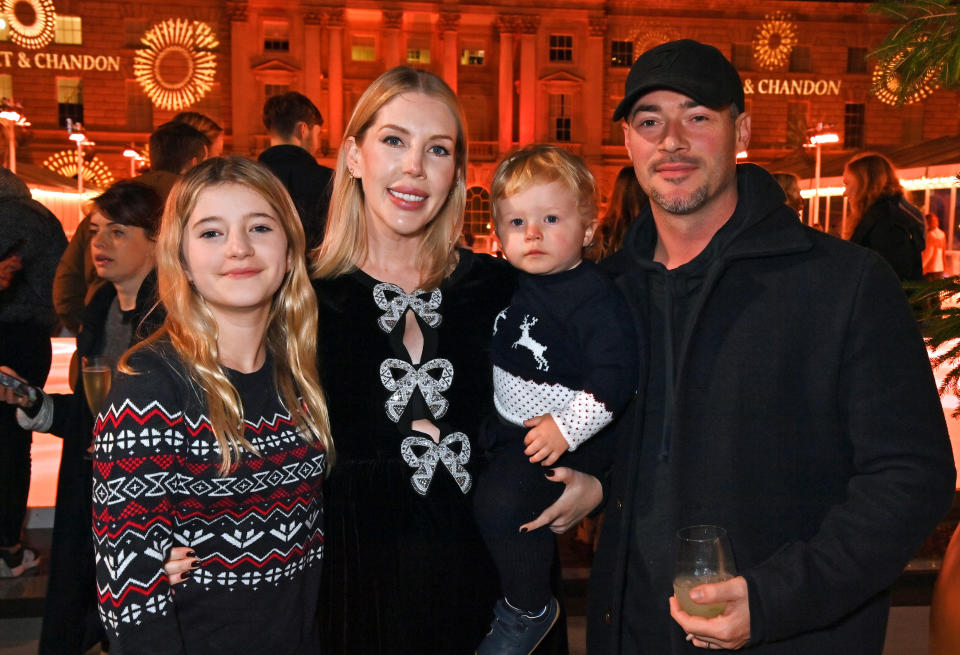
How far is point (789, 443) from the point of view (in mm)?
1922

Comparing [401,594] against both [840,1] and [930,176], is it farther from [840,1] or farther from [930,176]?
[840,1]

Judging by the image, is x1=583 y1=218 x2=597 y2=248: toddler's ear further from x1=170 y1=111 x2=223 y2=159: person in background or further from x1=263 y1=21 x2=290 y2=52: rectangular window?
x1=263 y1=21 x2=290 y2=52: rectangular window

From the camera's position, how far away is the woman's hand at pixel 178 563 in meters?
1.83

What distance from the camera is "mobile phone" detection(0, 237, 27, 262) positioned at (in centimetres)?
462

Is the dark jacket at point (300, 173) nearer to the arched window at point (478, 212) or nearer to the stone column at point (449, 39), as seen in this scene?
the arched window at point (478, 212)

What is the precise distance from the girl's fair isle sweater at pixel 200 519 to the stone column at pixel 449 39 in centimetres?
4060

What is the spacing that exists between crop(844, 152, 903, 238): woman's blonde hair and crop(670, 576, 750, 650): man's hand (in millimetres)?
5590

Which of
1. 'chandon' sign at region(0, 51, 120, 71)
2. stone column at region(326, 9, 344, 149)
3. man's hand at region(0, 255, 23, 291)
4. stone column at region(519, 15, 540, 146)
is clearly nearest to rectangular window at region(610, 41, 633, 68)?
stone column at region(519, 15, 540, 146)

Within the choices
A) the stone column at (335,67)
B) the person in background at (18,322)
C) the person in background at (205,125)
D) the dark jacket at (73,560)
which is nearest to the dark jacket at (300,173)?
the person in background at (205,125)

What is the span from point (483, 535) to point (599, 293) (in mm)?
732

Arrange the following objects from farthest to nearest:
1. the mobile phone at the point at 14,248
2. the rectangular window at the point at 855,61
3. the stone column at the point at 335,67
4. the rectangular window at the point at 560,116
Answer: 1. the rectangular window at the point at 855,61
2. the rectangular window at the point at 560,116
3. the stone column at the point at 335,67
4. the mobile phone at the point at 14,248

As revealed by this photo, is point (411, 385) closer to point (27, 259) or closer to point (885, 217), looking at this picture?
point (27, 259)

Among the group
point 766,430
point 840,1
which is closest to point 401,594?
point 766,430

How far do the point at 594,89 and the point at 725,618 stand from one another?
137 feet
